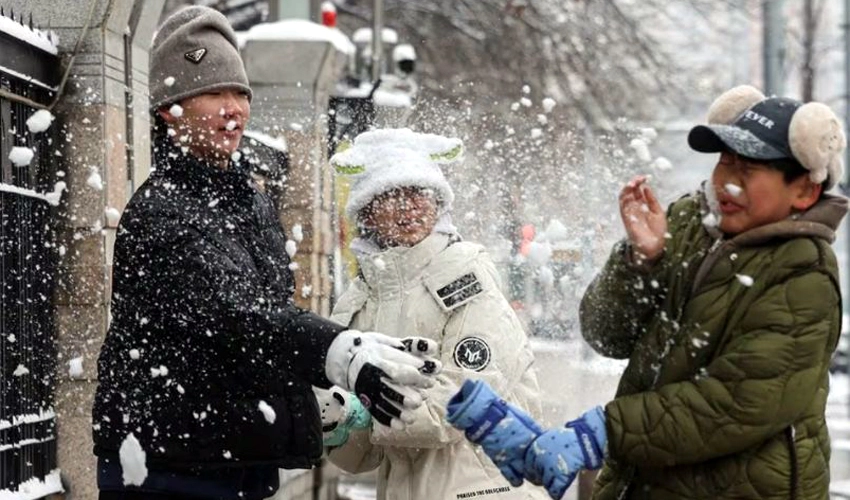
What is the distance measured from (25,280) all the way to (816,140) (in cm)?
356

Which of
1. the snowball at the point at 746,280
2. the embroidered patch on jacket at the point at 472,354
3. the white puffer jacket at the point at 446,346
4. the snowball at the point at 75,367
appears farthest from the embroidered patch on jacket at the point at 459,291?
the snowball at the point at 75,367

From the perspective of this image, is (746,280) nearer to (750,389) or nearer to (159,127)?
(750,389)

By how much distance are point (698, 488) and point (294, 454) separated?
1.05 meters

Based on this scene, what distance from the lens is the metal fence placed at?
596cm

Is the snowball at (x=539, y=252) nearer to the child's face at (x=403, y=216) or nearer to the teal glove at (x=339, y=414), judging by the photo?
the child's face at (x=403, y=216)

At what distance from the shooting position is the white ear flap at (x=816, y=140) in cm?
371

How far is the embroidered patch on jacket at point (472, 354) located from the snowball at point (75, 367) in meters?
2.71

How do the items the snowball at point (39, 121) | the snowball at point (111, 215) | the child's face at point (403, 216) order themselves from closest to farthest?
the child's face at point (403, 216) → the snowball at point (39, 121) → the snowball at point (111, 215)

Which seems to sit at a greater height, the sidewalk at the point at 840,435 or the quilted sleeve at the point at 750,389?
the quilted sleeve at the point at 750,389

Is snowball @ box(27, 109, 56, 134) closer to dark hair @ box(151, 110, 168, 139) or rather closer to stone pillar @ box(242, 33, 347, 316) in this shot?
dark hair @ box(151, 110, 168, 139)

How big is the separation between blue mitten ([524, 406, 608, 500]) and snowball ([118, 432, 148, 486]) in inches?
40.3

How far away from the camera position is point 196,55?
4430 mm

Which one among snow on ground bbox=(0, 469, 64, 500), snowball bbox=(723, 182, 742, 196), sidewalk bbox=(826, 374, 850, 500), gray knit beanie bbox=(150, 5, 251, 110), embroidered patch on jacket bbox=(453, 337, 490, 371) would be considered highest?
gray knit beanie bbox=(150, 5, 251, 110)

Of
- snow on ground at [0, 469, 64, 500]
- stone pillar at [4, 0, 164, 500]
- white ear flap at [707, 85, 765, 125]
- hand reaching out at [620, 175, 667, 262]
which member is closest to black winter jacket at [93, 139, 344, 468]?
hand reaching out at [620, 175, 667, 262]
